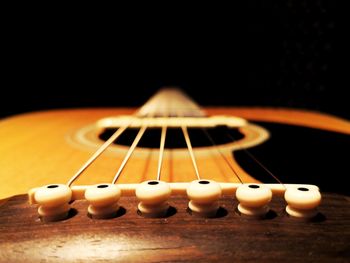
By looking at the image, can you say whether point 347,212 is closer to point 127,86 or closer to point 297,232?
point 297,232

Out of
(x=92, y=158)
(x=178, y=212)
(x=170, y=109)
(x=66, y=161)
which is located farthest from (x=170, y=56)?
(x=178, y=212)

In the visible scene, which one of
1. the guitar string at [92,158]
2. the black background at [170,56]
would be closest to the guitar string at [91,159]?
the guitar string at [92,158]

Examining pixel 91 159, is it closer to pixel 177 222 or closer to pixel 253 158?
pixel 177 222

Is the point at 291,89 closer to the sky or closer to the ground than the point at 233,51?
closer to the ground

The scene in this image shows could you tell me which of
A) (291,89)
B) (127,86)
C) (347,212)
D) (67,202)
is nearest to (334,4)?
(291,89)

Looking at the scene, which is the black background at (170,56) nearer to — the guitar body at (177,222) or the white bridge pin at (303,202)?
the guitar body at (177,222)

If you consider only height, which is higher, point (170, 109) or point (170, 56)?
point (170, 56)

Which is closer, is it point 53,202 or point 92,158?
point 53,202

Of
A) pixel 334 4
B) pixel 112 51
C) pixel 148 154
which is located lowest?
pixel 148 154
